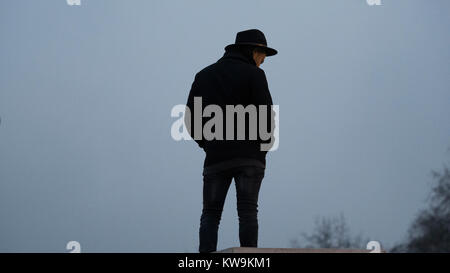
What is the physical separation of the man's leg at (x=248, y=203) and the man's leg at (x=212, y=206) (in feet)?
0.42

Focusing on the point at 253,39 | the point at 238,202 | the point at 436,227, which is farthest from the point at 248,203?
the point at 436,227

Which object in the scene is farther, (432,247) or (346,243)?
(346,243)

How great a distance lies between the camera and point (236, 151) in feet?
17.6

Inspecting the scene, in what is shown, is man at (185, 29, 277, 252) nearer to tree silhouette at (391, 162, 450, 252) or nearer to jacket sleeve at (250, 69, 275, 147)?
jacket sleeve at (250, 69, 275, 147)

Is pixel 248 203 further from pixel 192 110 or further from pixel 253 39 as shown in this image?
pixel 253 39

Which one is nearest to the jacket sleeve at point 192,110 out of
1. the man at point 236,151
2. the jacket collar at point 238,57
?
the man at point 236,151

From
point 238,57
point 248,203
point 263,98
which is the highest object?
point 238,57

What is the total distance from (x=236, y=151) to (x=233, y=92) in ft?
1.48
